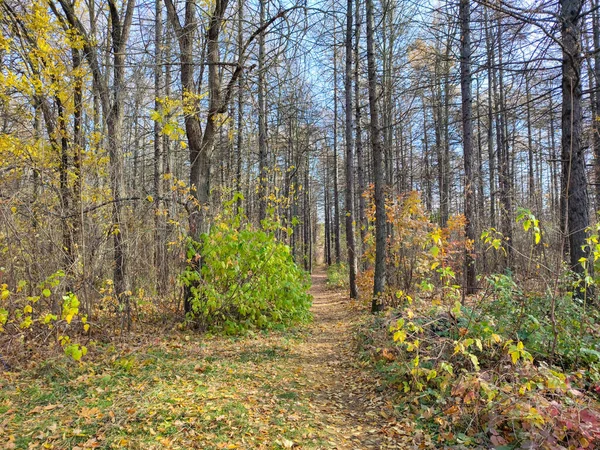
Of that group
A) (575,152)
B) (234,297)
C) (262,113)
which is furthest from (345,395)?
(262,113)

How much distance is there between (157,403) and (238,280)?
3.44 meters

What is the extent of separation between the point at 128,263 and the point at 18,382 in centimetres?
205

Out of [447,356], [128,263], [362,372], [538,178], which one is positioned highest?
[538,178]

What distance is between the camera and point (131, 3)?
7.82 metres

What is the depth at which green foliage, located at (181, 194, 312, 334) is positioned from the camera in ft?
20.9

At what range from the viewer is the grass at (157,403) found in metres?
2.93

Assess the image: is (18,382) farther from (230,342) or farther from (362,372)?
(362,372)

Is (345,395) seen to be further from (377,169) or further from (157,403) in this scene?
(377,169)

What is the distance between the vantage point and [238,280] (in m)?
6.79

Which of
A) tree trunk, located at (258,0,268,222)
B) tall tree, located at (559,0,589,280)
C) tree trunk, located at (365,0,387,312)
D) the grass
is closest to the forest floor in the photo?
the grass

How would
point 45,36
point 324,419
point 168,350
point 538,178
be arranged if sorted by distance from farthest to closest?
point 538,178, point 45,36, point 168,350, point 324,419

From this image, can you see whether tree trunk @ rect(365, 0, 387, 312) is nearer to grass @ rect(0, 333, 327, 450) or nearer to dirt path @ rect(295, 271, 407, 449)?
dirt path @ rect(295, 271, 407, 449)

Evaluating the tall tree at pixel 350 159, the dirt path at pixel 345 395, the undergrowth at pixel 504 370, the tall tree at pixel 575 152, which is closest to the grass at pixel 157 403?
the dirt path at pixel 345 395

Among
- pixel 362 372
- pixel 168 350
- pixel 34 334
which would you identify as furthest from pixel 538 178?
pixel 34 334
